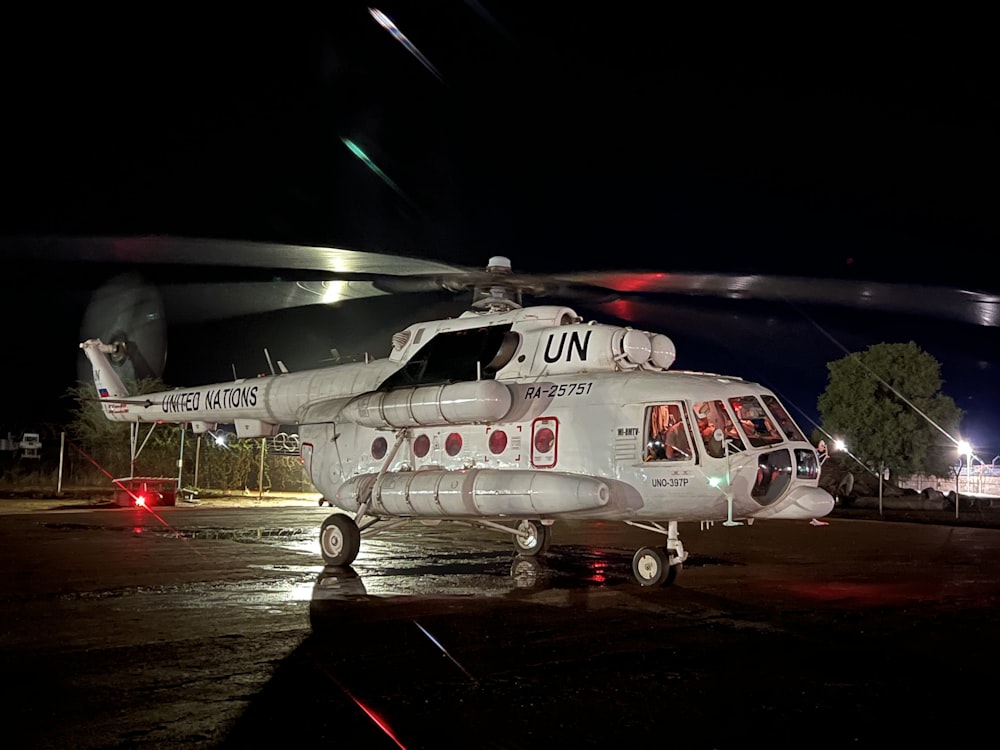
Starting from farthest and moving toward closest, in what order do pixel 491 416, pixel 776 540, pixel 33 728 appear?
pixel 776 540 < pixel 491 416 < pixel 33 728

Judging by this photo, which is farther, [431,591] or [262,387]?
[262,387]

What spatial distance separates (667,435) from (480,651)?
16.4 ft

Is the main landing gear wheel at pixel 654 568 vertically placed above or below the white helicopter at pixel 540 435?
below

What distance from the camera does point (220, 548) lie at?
54.7ft

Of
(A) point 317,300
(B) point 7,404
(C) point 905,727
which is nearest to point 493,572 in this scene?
(A) point 317,300

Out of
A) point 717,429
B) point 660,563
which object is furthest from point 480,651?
point 717,429

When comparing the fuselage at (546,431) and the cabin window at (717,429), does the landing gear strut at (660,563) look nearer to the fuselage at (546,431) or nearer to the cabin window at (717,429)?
the fuselage at (546,431)

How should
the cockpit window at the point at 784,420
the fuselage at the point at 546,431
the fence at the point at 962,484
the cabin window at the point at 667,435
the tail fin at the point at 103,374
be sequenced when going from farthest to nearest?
the fence at the point at 962,484, the tail fin at the point at 103,374, the cockpit window at the point at 784,420, the cabin window at the point at 667,435, the fuselage at the point at 546,431

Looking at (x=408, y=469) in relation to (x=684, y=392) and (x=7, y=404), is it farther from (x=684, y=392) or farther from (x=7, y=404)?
(x=7, y=404)

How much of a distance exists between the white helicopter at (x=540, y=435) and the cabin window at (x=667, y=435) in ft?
0.05

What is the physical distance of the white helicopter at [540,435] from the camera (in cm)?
1178

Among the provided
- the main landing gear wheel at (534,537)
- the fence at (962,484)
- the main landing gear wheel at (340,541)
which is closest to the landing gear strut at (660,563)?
the main landing gear wheel at (534,537)

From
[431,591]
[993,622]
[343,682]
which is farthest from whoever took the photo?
[431,591]

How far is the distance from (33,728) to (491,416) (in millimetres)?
7978
